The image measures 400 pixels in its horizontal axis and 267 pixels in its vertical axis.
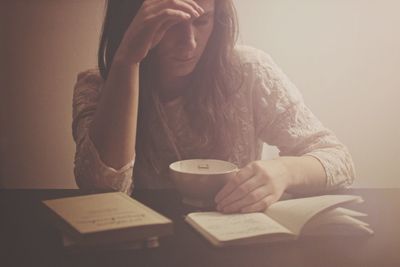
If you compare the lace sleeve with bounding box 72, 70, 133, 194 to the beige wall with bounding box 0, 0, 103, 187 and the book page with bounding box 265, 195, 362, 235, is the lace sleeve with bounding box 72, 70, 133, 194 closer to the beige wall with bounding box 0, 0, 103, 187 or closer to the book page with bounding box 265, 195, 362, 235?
the beige wall with bounding box 0, 0, 103, 187

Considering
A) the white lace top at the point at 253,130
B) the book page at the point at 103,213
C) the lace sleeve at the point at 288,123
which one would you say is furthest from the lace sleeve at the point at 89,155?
the lace sleeve at the point at 288,123

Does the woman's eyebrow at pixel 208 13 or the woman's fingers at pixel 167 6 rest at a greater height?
the woman's fingers at pixel 167 6

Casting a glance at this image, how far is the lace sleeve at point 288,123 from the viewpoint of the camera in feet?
3.45

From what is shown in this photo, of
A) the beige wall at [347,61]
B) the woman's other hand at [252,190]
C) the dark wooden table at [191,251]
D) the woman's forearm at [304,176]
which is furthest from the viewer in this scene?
the beige wall at [347,61]

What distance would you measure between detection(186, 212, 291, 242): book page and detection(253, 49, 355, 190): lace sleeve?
1.07 feet

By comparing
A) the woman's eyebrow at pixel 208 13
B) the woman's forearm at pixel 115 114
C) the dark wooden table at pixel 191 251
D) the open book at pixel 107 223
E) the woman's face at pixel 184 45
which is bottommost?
the dark wooden table at pixel 191 251

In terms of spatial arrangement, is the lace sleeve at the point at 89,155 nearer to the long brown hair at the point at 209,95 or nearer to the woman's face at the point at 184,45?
the long brown hair at the point at 209,95

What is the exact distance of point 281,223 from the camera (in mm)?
740

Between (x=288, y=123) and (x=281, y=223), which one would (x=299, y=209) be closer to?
(x=281, y=223)

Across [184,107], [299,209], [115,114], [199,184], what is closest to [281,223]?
[299,209]

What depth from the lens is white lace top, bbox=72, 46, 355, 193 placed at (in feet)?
3.21

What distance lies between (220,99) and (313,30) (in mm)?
295

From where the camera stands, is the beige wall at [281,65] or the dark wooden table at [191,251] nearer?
the dark wooden table at [191,251]

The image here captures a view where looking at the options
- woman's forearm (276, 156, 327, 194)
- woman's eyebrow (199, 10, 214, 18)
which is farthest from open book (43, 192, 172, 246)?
woman's eyebrow (199, 10, 214, 18)
